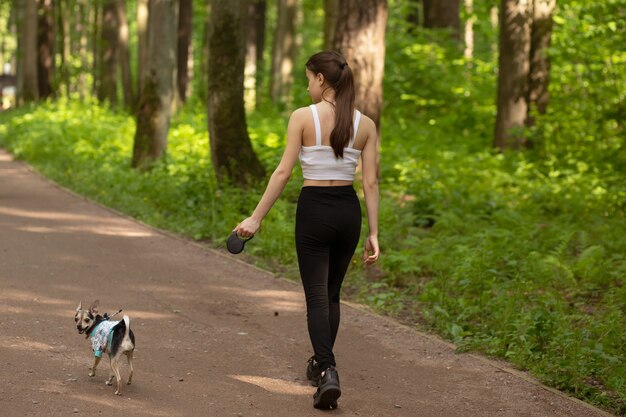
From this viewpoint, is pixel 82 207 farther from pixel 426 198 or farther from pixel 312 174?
pixel 312 174

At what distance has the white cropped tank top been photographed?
19.6ft

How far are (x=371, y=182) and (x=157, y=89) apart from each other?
12.2 m

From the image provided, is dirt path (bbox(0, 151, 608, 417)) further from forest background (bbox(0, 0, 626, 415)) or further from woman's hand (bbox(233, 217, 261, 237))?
woman's hand (bbox(233, 217, 261, 237))

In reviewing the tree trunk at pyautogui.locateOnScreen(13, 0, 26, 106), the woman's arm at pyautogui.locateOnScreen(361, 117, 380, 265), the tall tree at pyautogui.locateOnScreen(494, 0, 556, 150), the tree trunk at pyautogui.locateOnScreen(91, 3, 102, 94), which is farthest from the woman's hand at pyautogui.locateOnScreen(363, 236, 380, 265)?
the tree trunk at pyautogui.locateOnScreen(13, 0, 26, 106)

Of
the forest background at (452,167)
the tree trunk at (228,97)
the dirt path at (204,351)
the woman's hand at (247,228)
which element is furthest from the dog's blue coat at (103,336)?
the tree trunk at (228,97)

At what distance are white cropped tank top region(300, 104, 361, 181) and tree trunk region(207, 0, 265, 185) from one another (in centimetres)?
846

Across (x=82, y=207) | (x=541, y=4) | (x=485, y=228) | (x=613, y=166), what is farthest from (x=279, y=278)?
(x=541, y=4)

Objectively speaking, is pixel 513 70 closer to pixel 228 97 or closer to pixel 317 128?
pixel 228 97

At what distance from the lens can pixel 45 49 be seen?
3656cm

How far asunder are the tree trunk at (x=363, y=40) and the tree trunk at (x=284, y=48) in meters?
16.1

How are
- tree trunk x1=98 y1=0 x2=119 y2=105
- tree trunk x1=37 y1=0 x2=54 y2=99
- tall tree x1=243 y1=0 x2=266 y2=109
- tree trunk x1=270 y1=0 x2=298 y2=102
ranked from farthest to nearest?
tree trunk x1=37 y1=0 x2=54 y2=99 → tree trunk x1=98 y1=0 x2=119 y2=105 → tree trunk x1=270 y1=0 x2=298 y2=102 → tall tree x1=243 y1=0 x2=266 y2=109

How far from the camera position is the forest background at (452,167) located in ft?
30.0

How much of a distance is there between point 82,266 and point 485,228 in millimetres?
5266

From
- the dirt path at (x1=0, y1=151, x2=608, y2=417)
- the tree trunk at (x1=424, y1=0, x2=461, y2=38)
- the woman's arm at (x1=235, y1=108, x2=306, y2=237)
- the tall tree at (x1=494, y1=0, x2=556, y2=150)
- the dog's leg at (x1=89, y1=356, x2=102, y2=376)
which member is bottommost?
the dirt path at (x1=0, y1=151, x2=608, y2=417)
